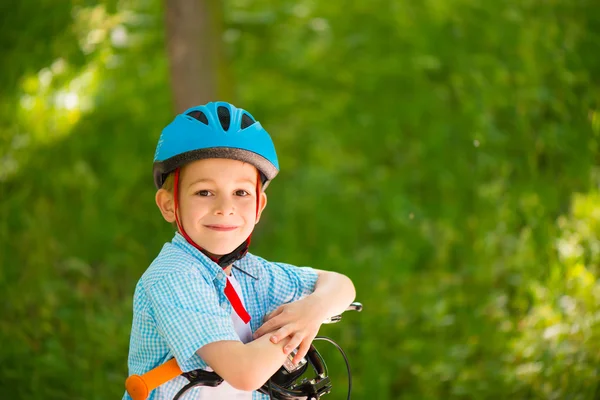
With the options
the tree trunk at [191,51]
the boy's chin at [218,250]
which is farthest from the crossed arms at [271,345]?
the tree trunk at [191,51]

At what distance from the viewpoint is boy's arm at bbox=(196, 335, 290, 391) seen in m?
1.84

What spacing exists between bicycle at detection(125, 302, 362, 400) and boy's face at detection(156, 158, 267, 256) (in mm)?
377

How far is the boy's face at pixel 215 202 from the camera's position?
2.10 m

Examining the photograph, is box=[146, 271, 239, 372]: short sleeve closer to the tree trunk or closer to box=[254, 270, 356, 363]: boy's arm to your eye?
box=[254, 270, 356, 363]: boy's arm

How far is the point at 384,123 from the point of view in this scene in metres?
6.13

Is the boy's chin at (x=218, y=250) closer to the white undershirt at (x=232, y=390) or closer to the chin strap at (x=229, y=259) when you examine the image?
the chin strap at (x=229, y=259)

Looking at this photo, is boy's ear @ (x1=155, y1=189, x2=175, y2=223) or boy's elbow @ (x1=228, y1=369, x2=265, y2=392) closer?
boy's elbow @ (x1=228, y1=369, x2=265, y2=392)

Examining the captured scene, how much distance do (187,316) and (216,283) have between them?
0.24 m

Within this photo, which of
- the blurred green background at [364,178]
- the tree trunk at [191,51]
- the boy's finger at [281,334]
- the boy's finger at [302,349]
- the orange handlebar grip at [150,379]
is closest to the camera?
the orange handlebar grip at [150,379]

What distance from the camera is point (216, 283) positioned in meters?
2.11

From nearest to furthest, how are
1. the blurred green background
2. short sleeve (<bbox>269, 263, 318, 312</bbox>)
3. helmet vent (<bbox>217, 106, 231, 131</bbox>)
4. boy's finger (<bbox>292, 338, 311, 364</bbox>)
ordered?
boy's finger (<bbox>292, 338, 311, 364</bbox>)
helmet vent (<bbox>217, 106, 231, 131</bbox>)
short sleeve (<bbox>269, 263, 318, 312</bbox>)
the blurred green background

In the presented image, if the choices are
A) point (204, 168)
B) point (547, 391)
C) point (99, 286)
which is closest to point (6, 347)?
point (99, 286)

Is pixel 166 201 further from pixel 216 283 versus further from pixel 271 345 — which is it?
pixel 271 345

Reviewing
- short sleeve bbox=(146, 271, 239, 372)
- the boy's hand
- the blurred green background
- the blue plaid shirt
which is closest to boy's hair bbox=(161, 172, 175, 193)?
the blue plaid shirt
